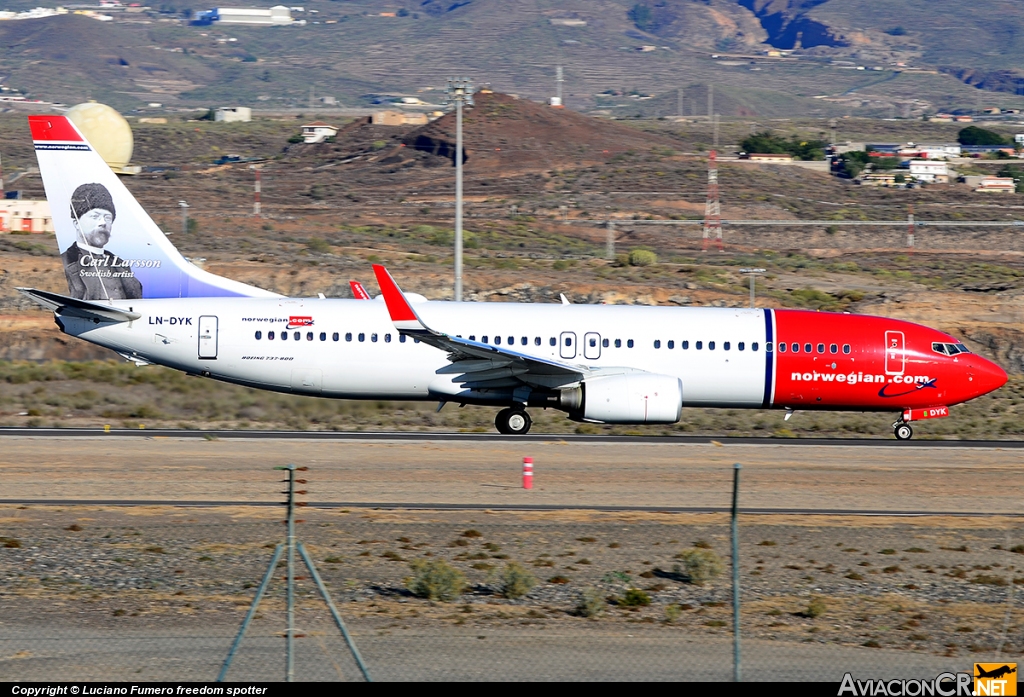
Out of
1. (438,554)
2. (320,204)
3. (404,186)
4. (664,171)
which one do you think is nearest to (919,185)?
(664,171)

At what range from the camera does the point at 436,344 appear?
29.4 m

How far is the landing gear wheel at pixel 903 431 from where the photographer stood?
106 ft

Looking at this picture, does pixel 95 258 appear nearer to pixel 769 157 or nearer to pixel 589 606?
pixel 589 606

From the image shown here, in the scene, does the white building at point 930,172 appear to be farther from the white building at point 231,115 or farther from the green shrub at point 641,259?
the white building at point 231,115

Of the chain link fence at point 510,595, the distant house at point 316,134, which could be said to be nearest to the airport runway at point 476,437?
the chain link fence at point 510,595

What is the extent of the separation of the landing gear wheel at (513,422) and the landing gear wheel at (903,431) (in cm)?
949

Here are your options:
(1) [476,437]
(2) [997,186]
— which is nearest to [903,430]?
(1) [476,437]

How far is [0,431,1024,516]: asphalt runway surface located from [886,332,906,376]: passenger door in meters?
1.91

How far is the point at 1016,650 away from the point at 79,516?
14122 millimetres

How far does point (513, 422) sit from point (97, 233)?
1100 cm

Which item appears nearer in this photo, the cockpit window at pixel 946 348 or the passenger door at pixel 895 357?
the passenger door at pixel 895 357

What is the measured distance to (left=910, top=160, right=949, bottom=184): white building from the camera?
109 metres

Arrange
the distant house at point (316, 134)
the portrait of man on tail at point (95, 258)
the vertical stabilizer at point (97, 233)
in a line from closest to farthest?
1. the vertical stabilizer at point (97, 233)
2. the portrait of man on tail at point (95, 258)
3. the distant house at point (316, 134)

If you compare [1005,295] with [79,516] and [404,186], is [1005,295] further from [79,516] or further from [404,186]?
[404,186]
